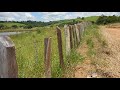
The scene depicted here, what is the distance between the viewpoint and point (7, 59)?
8.27ft

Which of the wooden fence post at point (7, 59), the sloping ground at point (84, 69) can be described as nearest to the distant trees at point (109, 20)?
the sloping ground at point (84, 69)

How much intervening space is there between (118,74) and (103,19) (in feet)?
190

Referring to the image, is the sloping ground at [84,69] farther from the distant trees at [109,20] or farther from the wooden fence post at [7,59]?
the distant trees at [109,20]

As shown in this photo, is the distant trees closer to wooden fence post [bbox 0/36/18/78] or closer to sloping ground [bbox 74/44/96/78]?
sloping ground [bbox 74/44/96/78]

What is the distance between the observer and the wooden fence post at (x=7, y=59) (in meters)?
2.51

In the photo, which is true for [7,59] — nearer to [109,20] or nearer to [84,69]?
[84,69]

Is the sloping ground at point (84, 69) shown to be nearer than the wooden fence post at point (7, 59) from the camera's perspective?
No
